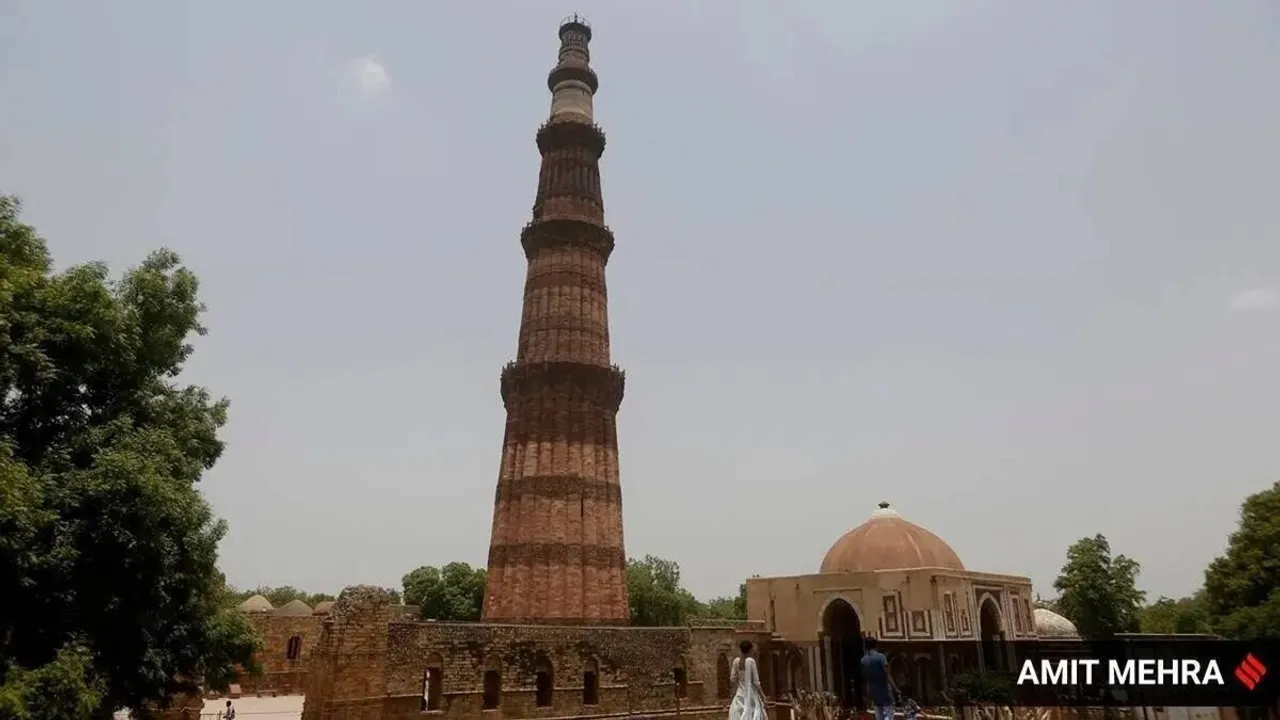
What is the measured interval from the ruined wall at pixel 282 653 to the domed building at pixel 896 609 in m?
14.8

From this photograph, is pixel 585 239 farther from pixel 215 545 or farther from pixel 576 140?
pixel 215 545

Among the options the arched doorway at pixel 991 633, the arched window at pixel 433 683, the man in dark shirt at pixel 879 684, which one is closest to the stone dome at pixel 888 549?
the arched doorway at pixel 991 633

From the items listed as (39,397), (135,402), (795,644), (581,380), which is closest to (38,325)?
(39,397)

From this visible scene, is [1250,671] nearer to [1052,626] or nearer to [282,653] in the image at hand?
[1052,626]

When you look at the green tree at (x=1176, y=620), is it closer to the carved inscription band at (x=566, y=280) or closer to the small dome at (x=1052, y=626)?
the small dome at (x=1052, y=626)

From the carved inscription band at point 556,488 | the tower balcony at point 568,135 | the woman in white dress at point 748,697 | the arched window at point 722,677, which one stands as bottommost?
the arched window at point 722,677

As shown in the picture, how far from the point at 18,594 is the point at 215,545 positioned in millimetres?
2350

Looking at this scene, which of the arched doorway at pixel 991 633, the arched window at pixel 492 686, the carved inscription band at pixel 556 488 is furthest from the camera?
the carved inscription band at pixel 556 488

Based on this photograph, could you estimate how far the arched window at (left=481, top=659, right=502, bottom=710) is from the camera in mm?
16750

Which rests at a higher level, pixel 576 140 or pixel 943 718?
pixel 576 140

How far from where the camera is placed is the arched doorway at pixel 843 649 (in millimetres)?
21641

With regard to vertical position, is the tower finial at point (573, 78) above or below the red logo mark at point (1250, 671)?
above

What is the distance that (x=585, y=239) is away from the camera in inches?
1043

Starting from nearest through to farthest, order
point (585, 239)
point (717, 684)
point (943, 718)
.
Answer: point (943, 718) < point (717, 684) < point (585, 239)
